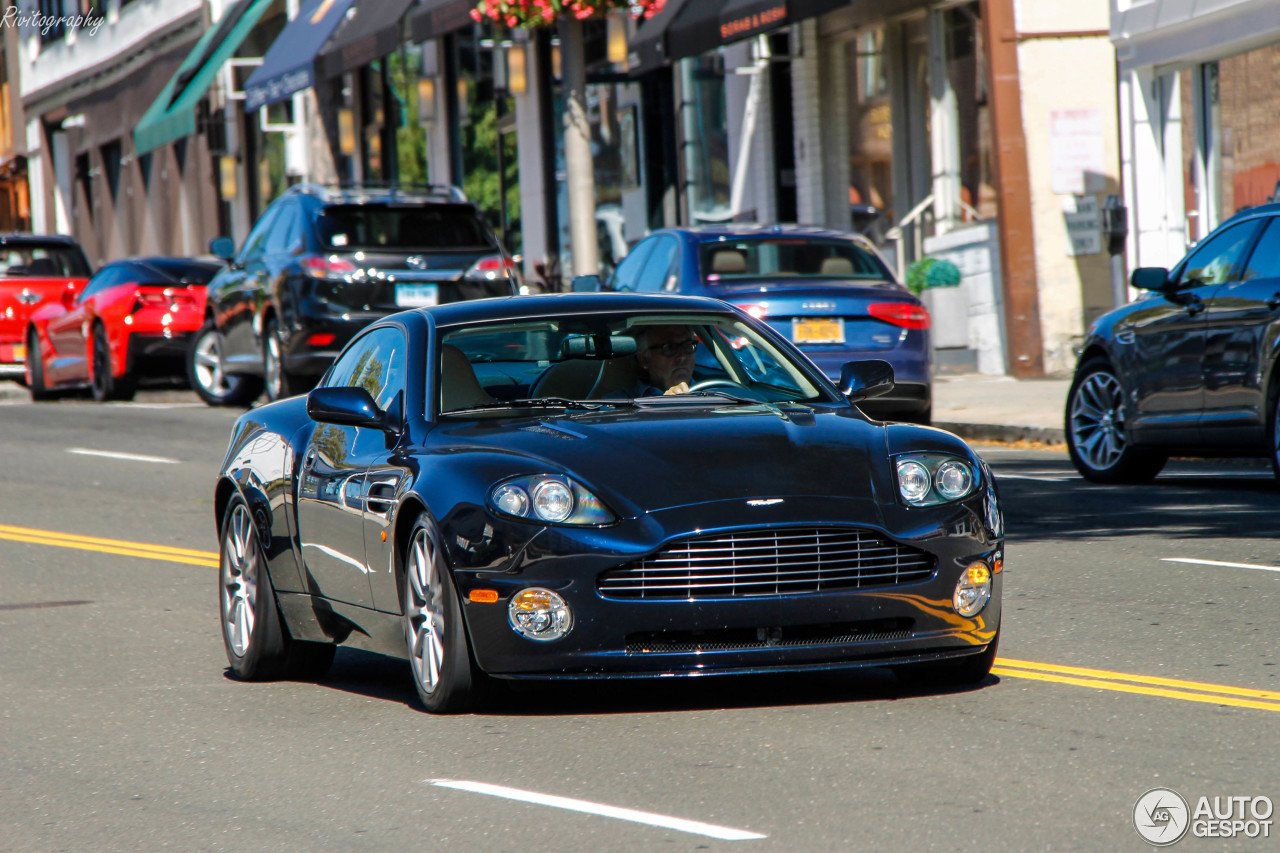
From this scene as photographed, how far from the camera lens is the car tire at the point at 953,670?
21.8 ft

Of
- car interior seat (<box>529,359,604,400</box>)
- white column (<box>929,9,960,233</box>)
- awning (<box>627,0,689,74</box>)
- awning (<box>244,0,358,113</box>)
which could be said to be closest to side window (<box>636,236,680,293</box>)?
white column (<box>929,9,960,233</box>)

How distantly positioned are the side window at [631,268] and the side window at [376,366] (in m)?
8.52

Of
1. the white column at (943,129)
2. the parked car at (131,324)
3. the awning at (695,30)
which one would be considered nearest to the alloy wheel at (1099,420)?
the white column at (943,129)

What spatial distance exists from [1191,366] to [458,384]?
628 cm

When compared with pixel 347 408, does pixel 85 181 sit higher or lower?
higher

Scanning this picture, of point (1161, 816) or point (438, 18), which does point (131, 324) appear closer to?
point (438, 18)

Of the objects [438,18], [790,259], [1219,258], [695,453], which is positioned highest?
A: [438,18]

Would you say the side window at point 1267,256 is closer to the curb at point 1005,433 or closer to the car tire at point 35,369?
the curb at point 1005,433

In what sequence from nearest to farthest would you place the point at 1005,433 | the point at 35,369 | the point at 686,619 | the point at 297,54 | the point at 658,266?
the point at 686,619
the point at 658,266
the point at 1005,433
the point at 35,369
the point at 297,54

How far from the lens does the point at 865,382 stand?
24.3 feet

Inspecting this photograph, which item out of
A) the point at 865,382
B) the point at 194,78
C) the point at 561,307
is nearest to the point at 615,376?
the point at 561,307

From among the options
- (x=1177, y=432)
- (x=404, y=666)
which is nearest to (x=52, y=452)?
(x=1177, y=432)

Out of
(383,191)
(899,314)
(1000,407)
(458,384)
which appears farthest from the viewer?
(383,191)

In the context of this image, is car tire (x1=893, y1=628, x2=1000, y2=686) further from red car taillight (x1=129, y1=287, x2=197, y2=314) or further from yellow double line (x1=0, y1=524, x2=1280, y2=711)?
red car taillight (x1=129, y1=287, x2=197, y2=314)
